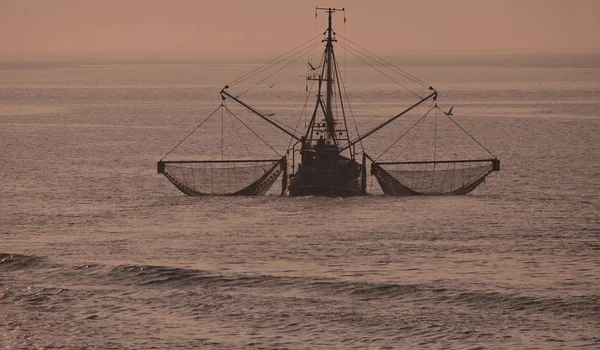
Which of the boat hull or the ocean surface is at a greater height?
the boat hull

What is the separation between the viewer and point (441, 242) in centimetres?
5956

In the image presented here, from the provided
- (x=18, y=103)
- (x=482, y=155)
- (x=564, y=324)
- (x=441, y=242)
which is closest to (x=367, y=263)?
(x=441, y=242)

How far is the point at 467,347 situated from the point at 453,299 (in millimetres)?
6727

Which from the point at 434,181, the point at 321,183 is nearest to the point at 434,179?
the point at 434,181

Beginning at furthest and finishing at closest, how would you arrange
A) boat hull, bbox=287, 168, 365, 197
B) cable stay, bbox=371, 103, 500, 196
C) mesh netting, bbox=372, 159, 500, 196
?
mesh netting, bbox=372, 159, 500, 196, cable stay, bbox=371, 103, 500, 196, boat hull, bbox=287, 168, 365, 197

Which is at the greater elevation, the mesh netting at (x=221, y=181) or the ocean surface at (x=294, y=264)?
the mesh netting at (x=221, y=181)

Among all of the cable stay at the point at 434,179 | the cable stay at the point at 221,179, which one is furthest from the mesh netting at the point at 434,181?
the cable stay at the point at 221,179

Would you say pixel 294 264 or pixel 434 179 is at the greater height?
pixel 434 179

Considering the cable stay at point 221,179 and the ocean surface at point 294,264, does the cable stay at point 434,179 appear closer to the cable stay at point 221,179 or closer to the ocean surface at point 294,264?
the ocean surface at point 294,264

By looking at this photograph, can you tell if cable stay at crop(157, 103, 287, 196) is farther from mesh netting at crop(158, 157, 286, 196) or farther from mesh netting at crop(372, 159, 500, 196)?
A: mesh netting at crop(372, 159, 500, 196)

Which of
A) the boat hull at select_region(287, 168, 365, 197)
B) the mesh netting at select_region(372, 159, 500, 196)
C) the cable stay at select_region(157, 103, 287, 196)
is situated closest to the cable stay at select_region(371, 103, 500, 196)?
the mesh netting at select_region(372, 159, 500, 196)

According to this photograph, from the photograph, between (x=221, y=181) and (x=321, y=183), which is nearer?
(x=321, y=183)

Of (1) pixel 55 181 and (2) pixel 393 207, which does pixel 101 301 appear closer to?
(2) pixel 393 207

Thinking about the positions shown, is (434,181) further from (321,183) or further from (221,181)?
(221,181)
